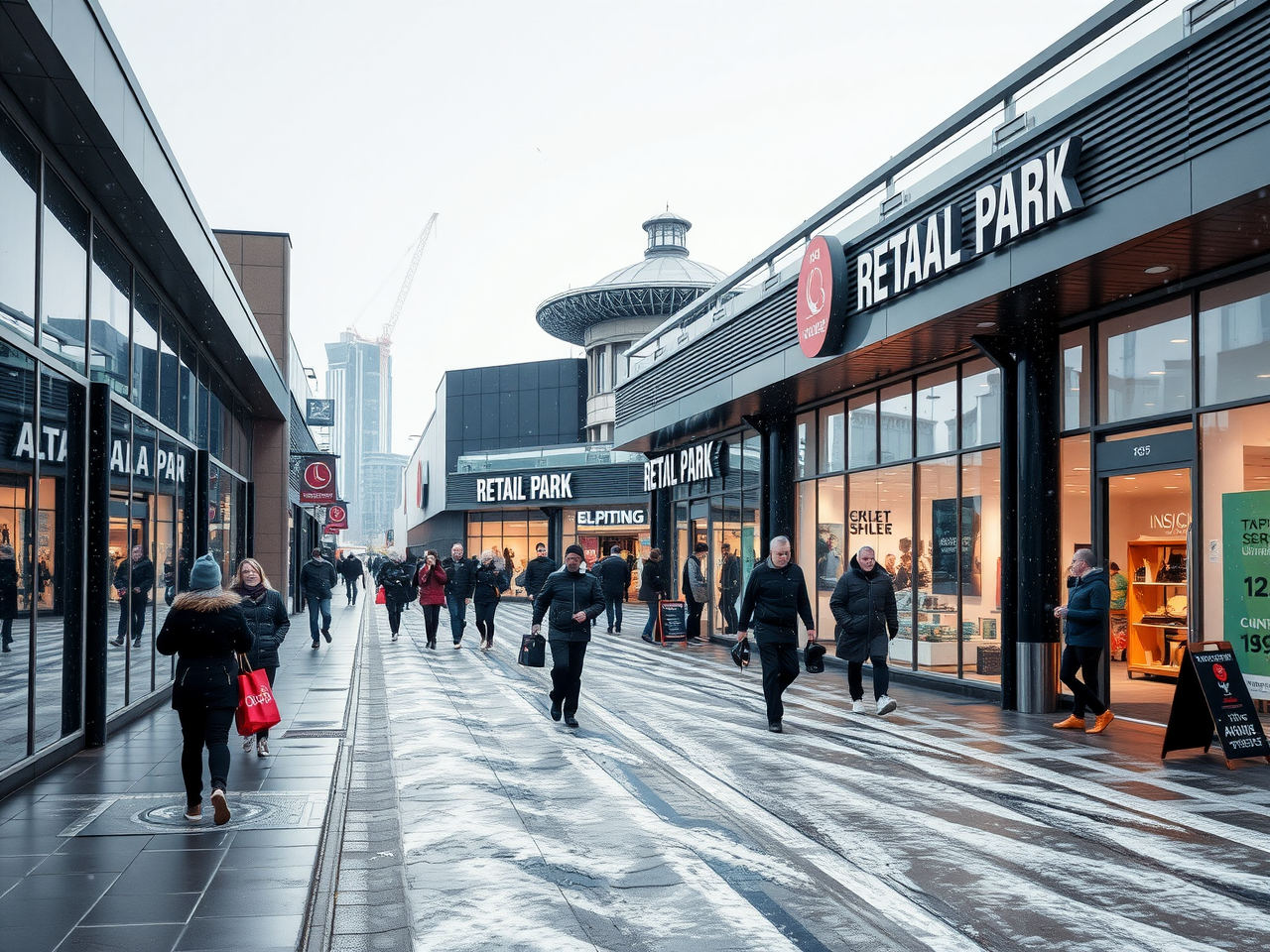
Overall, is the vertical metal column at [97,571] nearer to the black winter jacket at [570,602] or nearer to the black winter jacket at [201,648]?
the black winter jacket at [201,648]

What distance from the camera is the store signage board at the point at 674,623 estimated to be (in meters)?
21.7

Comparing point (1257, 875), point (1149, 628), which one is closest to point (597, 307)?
point (1149, 628)

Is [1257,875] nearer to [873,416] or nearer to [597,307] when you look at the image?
[873,416]

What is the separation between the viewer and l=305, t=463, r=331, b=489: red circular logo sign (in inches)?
1221

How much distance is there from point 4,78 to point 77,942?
192 inches

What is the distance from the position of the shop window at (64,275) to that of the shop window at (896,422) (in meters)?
10.1

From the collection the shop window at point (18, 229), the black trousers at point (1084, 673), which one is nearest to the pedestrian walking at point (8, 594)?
the shop window at point (18, 229)

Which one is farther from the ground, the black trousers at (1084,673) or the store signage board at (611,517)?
the store signage board at (611,517)

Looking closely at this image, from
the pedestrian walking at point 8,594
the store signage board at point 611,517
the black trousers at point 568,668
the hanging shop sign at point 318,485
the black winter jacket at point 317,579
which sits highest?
the hanging shop sign at point 318,485

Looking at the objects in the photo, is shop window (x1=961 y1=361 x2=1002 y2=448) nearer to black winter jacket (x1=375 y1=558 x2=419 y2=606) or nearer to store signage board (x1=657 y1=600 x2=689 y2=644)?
store signage board (x1=657 y1=600 x2=689 y2=644)

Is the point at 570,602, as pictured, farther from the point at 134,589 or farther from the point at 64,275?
the point at 64,275

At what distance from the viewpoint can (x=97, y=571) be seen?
977cm

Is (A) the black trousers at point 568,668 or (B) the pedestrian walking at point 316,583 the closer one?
(A) the black trousers at point 568,668

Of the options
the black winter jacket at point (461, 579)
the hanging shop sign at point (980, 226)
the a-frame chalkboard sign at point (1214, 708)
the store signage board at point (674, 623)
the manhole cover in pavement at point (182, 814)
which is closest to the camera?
the manhole cover in pavement at point (182, 814)
